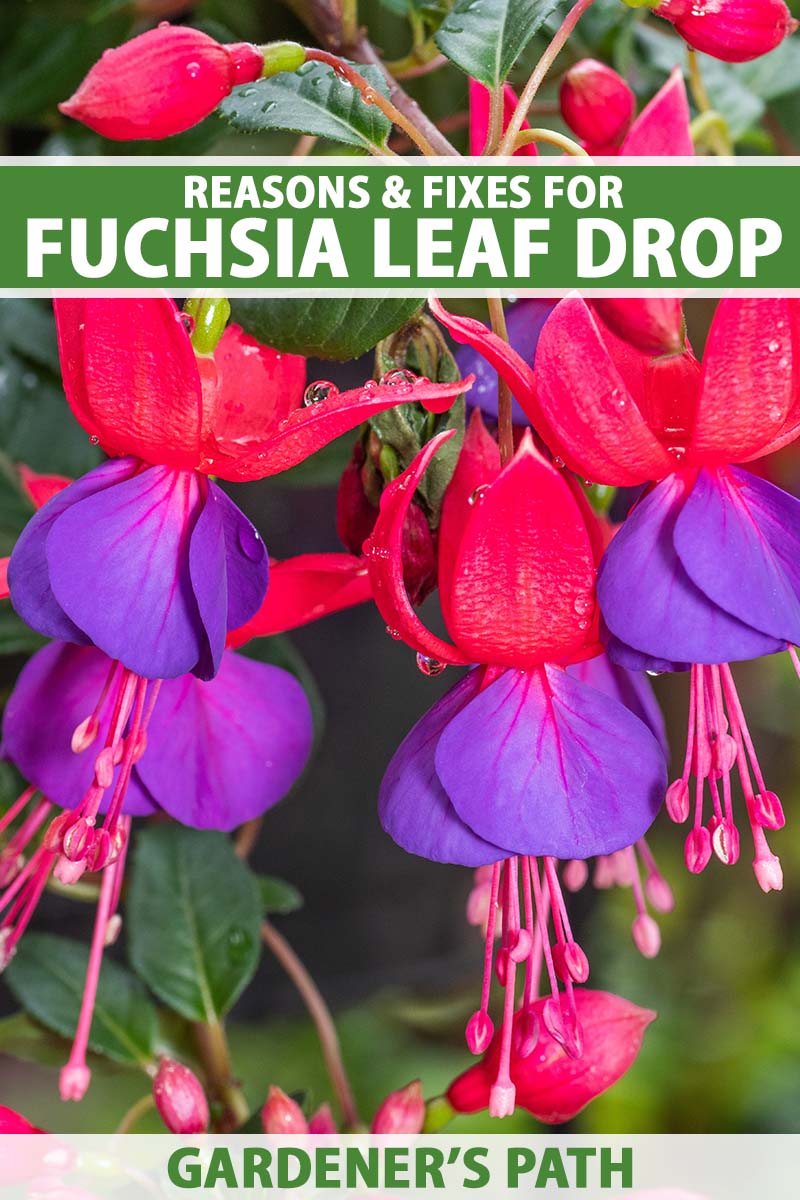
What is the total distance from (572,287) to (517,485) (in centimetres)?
11

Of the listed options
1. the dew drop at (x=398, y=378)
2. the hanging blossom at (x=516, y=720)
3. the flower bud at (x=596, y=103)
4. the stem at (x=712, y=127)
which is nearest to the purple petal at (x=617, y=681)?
the hanging blossom at (x=516, y=720)

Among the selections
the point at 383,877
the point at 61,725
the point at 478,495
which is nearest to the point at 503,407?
the point at 478,495

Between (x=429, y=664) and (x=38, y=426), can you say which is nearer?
(x=429, y=664)

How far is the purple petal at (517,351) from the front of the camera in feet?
1.79

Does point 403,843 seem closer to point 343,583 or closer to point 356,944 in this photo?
point 343,583

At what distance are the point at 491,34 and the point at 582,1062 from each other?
47cm

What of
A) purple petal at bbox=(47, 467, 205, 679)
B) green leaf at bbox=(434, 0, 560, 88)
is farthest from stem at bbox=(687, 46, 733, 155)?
purple petal at bbox=(47, 467, 205, 679)

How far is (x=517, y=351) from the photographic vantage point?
551 mm

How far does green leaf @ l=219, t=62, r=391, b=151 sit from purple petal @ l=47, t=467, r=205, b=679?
0.16 metres

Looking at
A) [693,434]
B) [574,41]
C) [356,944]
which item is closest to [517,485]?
[693,434]

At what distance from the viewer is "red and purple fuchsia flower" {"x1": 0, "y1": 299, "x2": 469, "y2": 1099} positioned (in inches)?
17.0

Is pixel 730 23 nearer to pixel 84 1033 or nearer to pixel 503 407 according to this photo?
pixel 503 407

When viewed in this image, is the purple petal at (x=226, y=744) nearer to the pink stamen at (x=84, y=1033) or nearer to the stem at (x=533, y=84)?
the pink stamen at (x=84, y=1033)

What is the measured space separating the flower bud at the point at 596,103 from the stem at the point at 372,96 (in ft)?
0.49
